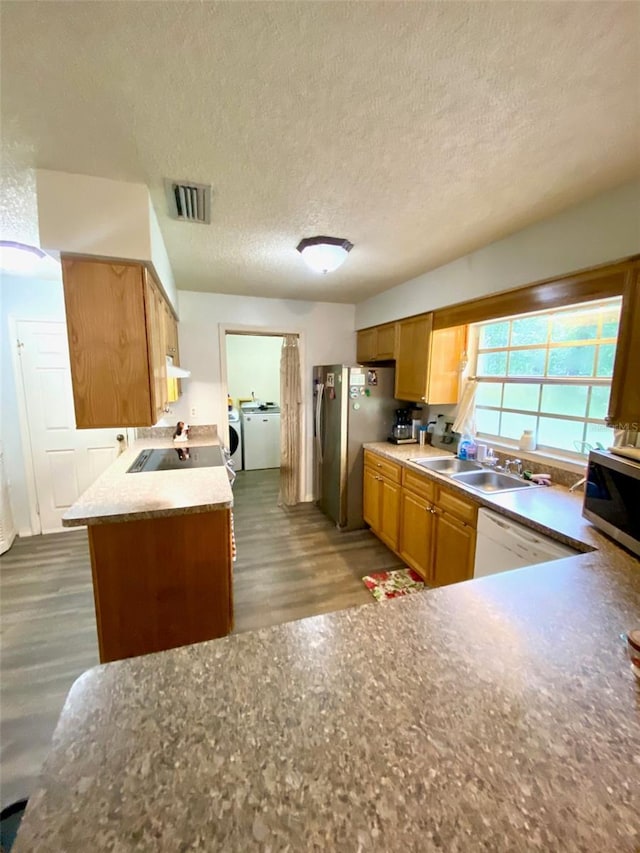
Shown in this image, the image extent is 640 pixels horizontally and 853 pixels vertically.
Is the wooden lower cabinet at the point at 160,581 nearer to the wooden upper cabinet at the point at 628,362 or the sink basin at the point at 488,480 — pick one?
the sink basin at the point at 488,480

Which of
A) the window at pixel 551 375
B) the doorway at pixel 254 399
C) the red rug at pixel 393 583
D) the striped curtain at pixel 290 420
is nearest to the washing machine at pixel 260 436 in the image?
the doorway at pixel 254 399

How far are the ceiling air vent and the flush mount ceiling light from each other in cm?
60

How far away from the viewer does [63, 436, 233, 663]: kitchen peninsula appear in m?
1.66

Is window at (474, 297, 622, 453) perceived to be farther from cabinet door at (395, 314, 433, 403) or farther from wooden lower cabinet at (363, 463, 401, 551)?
wooden lower cabinet at (363, 463, 401, 551)

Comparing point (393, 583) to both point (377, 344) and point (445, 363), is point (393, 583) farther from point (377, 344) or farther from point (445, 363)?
point (377, 344)

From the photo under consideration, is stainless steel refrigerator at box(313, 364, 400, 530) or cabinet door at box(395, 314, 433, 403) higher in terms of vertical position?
cabinet door at box(395, 314, 433, 403)

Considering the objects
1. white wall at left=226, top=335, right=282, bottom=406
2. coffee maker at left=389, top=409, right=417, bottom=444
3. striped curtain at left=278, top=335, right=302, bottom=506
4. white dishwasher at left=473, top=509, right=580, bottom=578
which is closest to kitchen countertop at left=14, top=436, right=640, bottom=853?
white dishwasher at left=473, top=509, right=580, bottom=578

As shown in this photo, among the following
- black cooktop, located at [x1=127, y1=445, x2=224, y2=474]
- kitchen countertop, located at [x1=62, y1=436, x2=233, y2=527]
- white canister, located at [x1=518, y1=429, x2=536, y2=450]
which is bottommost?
kitchen countertop, located at [x1=62, y1=436, x2=233, y2=527]

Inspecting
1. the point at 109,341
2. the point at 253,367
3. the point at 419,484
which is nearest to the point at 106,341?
the point at 109,341

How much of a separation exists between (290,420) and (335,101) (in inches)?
125

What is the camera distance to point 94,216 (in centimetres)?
148

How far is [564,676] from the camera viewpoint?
761 mm

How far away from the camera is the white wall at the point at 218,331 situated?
11.5 feet

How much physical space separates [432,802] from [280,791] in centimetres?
24
